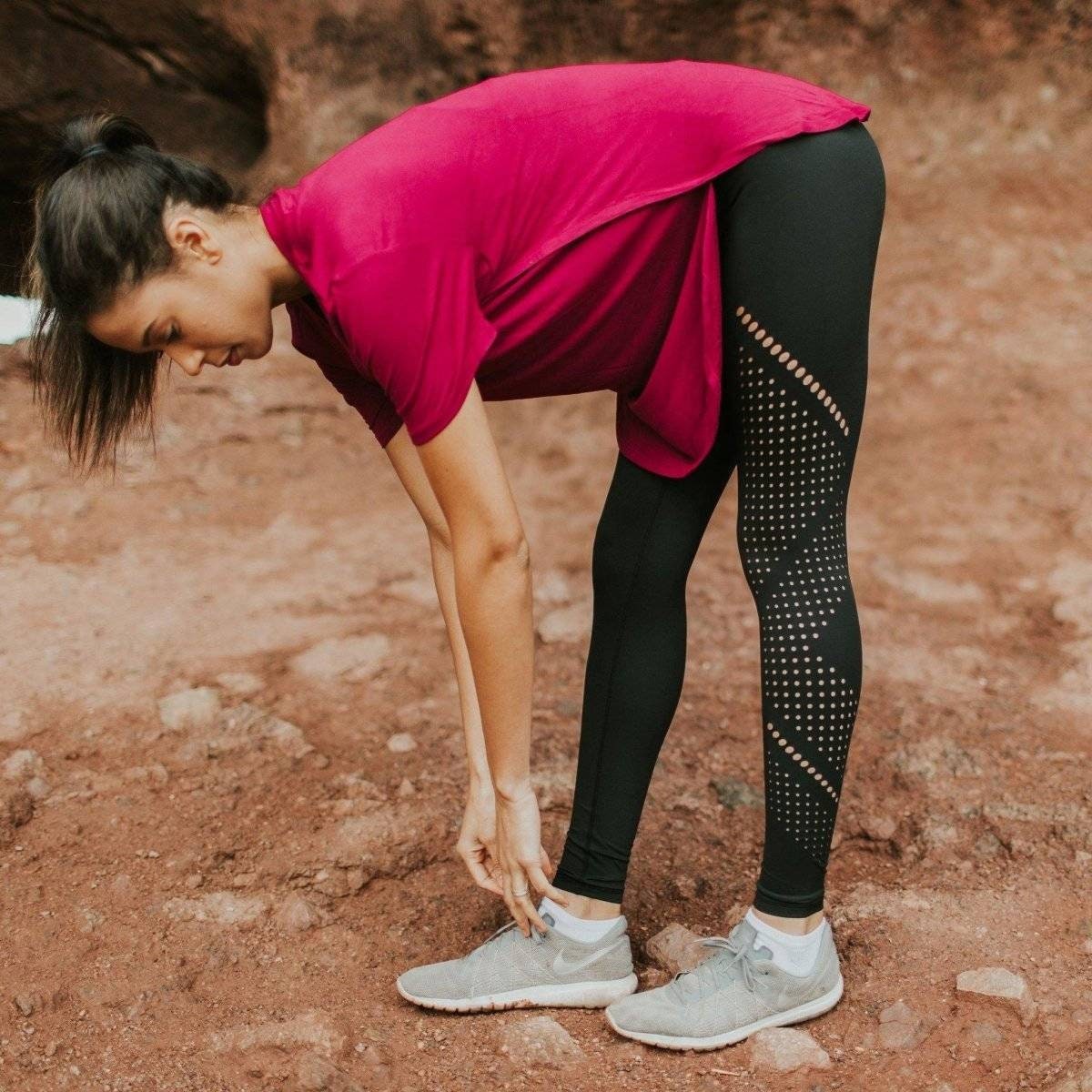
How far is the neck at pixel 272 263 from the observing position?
1.22m

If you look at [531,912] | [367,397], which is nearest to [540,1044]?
[531,912]

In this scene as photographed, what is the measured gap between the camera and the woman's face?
1194 millimetres

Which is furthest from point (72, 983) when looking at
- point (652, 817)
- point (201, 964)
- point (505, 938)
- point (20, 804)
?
point (652, 817)

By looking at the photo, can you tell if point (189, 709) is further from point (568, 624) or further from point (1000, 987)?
point (1000, 987)

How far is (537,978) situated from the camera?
147 centimetres

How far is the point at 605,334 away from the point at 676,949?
763 mm

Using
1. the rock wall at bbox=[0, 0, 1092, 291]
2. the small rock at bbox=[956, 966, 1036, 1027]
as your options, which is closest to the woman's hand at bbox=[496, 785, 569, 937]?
the small rock at bbox=[956, 966, 1036, 1027]

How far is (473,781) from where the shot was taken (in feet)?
4.64

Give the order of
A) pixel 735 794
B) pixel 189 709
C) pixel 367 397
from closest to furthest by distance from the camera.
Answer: pixel 367 397 → pixel 735 794 → pixel 189 709

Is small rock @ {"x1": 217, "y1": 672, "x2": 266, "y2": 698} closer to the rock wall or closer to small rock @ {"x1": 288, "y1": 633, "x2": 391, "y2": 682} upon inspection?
small rock @ {"x1": 288, "y1": 633, "x2": 391, "y2": 682}

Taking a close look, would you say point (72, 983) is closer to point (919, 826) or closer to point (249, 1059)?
point (249, 1059)

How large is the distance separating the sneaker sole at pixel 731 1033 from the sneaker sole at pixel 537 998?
6 centimetres

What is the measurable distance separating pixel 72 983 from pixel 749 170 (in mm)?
1207

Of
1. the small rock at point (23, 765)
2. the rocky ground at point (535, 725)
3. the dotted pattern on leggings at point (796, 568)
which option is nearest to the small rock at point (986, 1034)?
the rocky ground at point (535, 725)
